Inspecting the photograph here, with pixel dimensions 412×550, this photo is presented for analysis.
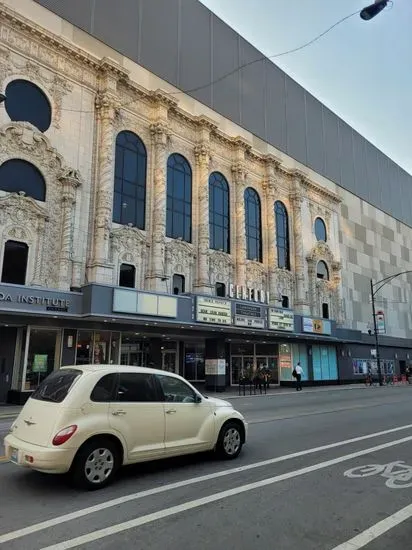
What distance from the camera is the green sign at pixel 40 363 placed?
22172mm

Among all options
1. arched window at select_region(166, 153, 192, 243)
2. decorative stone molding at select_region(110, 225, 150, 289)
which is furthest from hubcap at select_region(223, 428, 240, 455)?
arched window at select_region(166, 153, 192, 243)

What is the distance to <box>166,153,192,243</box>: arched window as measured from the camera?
1214 inches

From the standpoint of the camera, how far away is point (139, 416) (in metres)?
6.82

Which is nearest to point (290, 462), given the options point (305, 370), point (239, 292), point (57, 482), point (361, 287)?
point (57, 482)

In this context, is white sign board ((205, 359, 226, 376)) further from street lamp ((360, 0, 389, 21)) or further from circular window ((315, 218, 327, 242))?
street lamp ((360, 0, 389, 21))

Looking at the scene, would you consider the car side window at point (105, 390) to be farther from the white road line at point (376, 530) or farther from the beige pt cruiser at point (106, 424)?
the white road line at point (376, 530)

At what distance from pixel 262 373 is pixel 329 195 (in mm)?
24475

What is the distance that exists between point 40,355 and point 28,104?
13.7 metres

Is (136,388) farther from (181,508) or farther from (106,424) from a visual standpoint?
(181,508)

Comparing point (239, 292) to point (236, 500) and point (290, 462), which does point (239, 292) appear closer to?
point (290, 462)

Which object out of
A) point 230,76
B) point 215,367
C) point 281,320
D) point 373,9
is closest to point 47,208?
point 215,367

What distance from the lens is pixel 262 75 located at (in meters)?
41.5

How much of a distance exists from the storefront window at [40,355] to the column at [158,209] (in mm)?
7311

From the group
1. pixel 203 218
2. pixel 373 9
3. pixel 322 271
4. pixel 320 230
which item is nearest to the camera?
pixel 373 9
